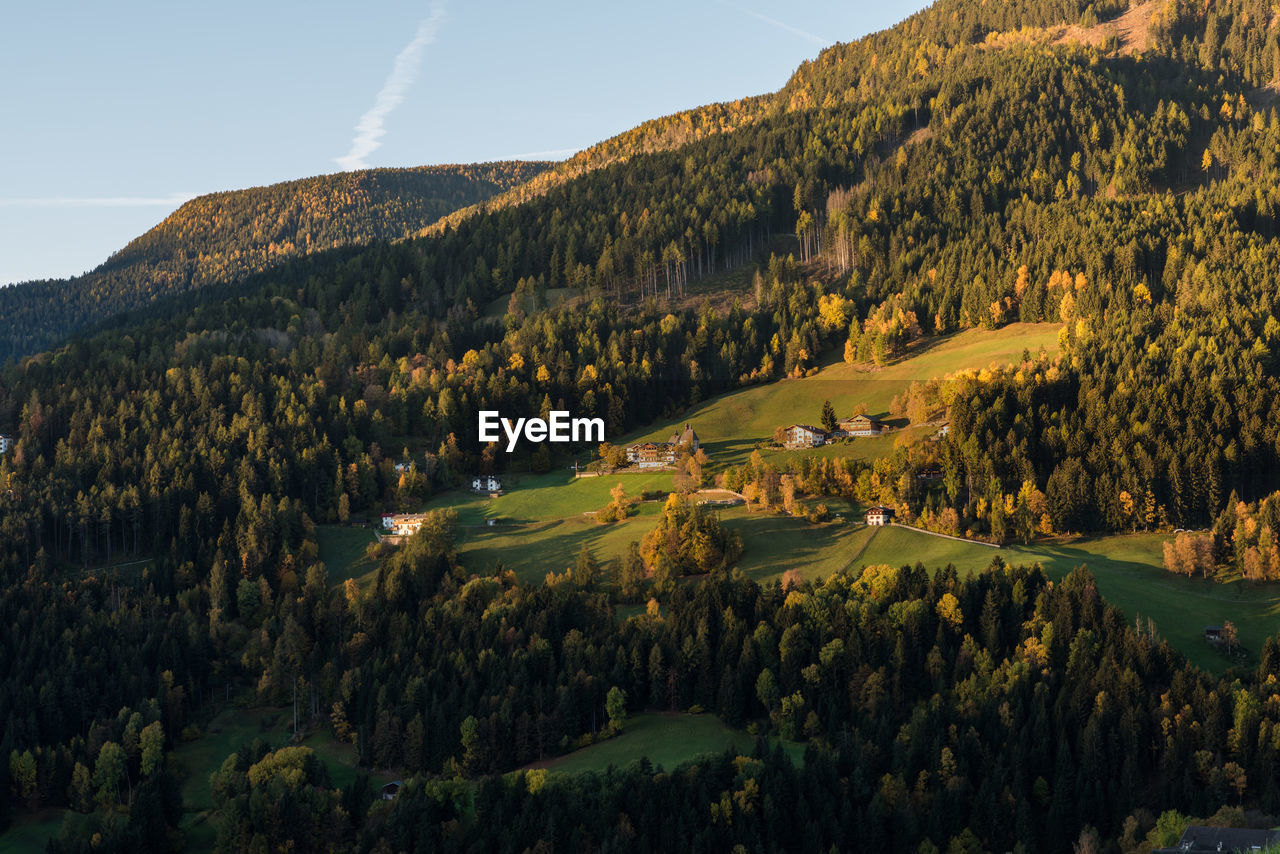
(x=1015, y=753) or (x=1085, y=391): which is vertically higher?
(x=1085, y=391)

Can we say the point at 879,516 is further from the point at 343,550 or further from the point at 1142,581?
the point at 343,550

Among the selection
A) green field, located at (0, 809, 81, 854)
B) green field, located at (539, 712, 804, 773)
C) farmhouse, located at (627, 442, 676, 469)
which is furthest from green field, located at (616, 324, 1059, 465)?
green field, located at (0, 809, 81, 854)

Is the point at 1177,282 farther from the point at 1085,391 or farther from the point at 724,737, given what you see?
the point at 724,737

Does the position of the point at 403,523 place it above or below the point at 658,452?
below

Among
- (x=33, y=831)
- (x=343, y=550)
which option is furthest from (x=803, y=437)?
(x=33, y=831)

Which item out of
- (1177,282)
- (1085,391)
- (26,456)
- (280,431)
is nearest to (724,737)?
(1085,391)

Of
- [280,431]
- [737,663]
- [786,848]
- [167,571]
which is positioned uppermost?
[280,431]
